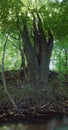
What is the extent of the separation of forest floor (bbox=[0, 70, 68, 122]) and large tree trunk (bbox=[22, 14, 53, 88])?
0.72 m

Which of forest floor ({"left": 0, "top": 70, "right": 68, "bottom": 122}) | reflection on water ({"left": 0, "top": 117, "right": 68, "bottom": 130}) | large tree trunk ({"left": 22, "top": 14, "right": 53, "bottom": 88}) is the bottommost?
reflection on water ({"left": 0, "top": 117, "right": 68, "bottom": 130})

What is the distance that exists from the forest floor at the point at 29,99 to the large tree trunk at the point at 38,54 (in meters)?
0.72

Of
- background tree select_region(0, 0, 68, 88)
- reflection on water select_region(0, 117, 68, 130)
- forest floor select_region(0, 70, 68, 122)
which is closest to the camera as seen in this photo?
reflection on water select_region(0, 117, 68, 130)

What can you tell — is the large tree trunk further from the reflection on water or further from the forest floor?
the reflection on water

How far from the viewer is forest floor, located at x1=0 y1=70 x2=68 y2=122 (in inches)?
670

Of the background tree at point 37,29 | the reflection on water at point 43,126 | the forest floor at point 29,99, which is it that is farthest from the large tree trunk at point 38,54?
the reflection on water at point 43,126

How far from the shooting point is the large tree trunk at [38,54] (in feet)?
64.3

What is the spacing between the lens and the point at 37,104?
1825cm

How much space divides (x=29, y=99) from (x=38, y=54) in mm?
3707

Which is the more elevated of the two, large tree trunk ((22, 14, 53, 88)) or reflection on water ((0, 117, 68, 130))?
large tree trunk ((22, 14, 53, 88))

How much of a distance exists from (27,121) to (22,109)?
7.89 ft

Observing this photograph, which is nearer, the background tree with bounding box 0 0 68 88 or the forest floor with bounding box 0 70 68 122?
the forest floor with bounding box 0 70 68 122

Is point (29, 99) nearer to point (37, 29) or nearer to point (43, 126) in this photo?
point (43, 126)

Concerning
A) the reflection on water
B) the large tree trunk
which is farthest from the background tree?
the reflection on water
